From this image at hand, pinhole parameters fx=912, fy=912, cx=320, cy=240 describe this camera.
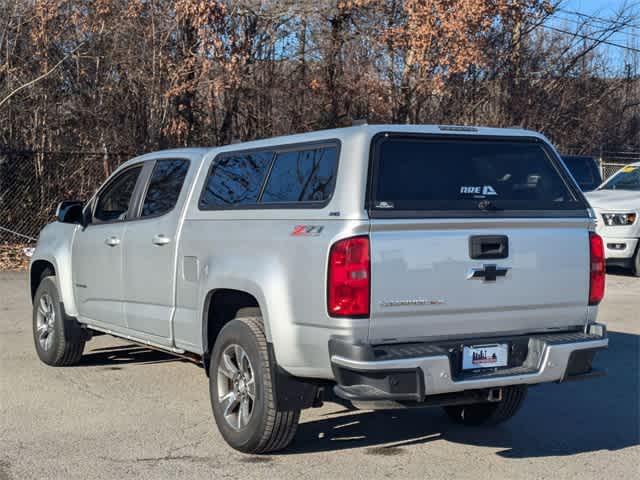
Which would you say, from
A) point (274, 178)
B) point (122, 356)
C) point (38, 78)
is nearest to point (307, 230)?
point (274, 178)

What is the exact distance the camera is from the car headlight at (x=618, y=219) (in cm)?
1493

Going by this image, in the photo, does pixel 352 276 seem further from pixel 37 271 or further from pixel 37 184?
pixel 37 184

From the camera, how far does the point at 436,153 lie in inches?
217

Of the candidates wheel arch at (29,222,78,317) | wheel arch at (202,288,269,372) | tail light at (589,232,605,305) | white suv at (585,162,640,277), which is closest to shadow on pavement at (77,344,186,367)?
wheel arch at (29,222,78,317)

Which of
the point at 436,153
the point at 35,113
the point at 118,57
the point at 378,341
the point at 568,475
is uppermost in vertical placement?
the point at 118,57

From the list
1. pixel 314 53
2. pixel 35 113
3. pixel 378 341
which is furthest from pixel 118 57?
pixel 378 341

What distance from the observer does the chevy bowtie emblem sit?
523 cm

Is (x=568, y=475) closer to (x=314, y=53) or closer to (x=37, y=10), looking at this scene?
(x=37, y=10)

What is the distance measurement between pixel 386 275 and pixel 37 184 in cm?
1383

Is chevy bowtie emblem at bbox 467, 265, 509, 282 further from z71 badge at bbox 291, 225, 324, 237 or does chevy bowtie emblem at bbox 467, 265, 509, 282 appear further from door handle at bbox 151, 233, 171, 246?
door handle at bbox 151, 233, 171, 246

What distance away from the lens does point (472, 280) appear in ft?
17.2

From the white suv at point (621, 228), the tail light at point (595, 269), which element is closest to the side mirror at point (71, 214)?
the tail light at point (595, 269)

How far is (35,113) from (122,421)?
1268 cm

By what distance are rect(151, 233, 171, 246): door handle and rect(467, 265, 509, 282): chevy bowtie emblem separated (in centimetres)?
243
